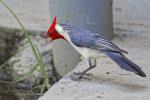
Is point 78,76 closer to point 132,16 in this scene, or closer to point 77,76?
point 77,76

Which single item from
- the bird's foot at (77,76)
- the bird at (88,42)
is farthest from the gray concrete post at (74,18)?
the bird at (88,42)

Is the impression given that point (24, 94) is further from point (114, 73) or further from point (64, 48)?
point (114, 73)

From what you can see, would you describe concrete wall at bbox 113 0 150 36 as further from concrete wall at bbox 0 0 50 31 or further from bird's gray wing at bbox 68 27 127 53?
bird's gray wing at bbox 68 27 127 53

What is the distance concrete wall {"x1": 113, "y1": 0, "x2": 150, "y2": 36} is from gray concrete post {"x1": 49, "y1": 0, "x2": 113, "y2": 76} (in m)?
0.37

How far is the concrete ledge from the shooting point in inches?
187

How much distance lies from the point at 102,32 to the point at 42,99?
1.70m

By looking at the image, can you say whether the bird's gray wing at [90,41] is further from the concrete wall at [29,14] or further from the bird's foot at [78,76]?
the concrete wall at [29,14]

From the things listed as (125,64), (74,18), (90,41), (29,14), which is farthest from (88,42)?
(29,14)

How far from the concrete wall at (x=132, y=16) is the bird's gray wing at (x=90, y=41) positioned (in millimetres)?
1635

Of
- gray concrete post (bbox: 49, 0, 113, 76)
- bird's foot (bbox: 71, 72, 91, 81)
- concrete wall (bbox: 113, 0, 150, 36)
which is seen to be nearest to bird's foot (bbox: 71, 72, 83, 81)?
bird's foot (bbox: 71, 72, 91, 81)

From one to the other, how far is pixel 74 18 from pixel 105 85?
1.19m

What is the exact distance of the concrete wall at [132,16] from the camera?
656cm

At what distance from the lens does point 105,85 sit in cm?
499

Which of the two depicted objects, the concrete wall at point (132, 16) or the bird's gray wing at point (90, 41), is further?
the concrete wall at point (132, 16)
